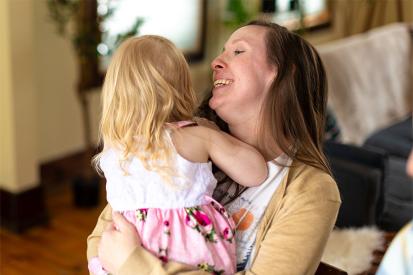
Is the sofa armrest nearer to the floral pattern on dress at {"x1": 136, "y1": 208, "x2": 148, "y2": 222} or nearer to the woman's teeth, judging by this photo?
the woman's teeth

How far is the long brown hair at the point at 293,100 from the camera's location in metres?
1.33

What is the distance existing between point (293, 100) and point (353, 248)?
3.72 ft

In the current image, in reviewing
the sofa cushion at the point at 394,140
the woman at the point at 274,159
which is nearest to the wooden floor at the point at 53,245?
the sofa cushion at the point at 394,140

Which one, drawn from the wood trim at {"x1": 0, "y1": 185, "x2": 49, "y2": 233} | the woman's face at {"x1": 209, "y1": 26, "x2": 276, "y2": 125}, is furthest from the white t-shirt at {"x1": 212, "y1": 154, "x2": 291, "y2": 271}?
the wood trim at {"x1": 0, "y1": 185, "x2": 49, "y2": 233}

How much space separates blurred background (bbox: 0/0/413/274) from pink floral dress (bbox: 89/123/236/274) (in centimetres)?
156

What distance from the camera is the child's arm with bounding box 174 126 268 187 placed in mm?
1282

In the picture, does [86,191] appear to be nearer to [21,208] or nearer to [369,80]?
[21,208]

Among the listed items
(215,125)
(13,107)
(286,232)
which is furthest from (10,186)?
(286,232)

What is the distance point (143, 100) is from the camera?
127 cm

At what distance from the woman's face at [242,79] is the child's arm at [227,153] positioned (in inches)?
2.6

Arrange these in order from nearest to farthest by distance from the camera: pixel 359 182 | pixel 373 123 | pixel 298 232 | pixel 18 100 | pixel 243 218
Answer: pixel 298 232, pixel 243 218, pixel 359 182, pixel 18 100, pixel 373 123

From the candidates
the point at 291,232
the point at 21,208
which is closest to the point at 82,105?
the point at 21,208

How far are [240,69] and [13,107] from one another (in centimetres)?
211

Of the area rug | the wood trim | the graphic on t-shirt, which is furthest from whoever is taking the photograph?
→ the wood trim
